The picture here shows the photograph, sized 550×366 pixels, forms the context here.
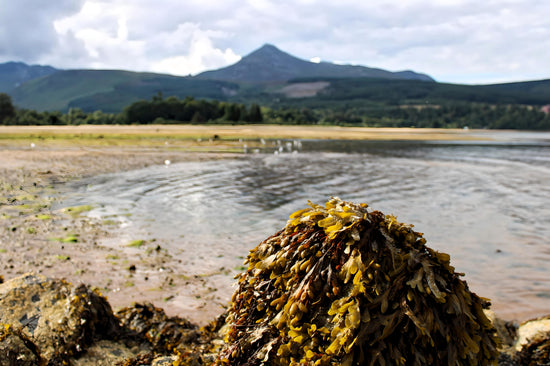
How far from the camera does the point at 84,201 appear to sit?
48.6 ft

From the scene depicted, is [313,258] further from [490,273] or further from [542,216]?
[542,216]

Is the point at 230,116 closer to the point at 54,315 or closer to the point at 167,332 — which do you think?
the point at 167,332

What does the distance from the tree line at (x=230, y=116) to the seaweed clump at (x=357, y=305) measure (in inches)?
3696

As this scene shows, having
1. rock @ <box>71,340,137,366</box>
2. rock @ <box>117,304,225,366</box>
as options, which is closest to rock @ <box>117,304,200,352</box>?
rock @ <box>117,304,225,366</box>

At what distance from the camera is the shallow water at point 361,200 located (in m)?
8.84

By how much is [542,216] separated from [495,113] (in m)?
162

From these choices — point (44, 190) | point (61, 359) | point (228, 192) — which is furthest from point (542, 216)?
point (44, 190)

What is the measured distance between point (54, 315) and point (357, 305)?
115 inches

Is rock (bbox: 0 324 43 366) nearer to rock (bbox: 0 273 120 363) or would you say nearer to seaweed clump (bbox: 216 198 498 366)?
rock (bbox: 0 273 120 363)

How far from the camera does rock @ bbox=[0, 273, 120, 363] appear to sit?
3666 millimetres

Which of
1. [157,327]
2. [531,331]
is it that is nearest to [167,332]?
[157,327]

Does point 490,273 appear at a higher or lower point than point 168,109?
lower

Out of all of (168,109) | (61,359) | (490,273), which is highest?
(168,109)

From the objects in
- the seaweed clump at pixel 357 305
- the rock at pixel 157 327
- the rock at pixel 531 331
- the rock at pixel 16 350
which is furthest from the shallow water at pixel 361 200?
the rock at pixel 16 350
